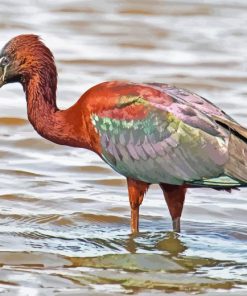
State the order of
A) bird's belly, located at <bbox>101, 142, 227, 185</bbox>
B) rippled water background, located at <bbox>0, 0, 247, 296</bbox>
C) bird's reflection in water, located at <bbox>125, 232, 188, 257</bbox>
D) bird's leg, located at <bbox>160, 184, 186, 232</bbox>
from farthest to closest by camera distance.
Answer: bird's leg, located at <bbox>160, 184, 186, 232</bbox>
bird's reflection in water, located at <bbox>125, 232, 188, 257</bbox>
bird's belly, located at <bbox>101, 142, 227, 185</bbox>
rippled water background, located at <bbox>0, 0, 247, 296</bbox>

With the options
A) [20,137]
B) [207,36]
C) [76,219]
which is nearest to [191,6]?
[207,36]

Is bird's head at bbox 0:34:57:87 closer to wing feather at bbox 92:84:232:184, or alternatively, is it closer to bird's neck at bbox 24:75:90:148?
bird's neck at bbox 24:75:90:148

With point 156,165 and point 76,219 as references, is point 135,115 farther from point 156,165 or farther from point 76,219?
point 76,219

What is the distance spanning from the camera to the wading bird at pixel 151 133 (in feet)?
31.1

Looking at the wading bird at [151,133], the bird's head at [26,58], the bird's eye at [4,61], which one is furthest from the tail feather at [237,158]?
the bird's eye at [4,61]

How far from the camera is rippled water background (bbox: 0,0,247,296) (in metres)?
8.98

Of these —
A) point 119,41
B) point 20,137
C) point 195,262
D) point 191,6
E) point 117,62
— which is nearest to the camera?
point 195,262

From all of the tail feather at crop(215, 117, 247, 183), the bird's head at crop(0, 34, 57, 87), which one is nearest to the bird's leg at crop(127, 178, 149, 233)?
the tail feather at crop(215, 117, 247, 183)

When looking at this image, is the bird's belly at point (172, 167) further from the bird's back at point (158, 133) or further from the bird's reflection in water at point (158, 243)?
the bird's reflection in water at point (158, 243)

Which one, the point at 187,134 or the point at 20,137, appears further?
the point at 20,137

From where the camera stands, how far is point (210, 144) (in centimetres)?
946

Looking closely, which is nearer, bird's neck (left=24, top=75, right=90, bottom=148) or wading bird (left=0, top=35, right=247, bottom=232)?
wading bird (left=0, top=35, right=247, bottom=232)

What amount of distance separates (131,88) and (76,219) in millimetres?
1230

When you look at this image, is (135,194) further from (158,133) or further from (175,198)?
(158,133)
